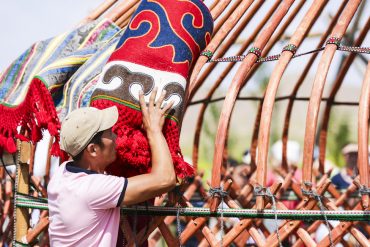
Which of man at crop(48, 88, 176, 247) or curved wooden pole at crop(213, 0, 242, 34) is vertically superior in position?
curved wooden pole at crop(213, 0, 242, 34)

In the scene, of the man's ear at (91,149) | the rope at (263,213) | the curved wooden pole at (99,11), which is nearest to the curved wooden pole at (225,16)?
the curved wooden pole at (99,11)

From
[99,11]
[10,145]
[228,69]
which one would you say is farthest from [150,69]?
[228,69]

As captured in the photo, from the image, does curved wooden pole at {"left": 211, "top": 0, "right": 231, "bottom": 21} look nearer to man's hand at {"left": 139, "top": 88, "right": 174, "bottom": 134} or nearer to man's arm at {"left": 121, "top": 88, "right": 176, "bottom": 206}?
man's hand at {"left": 139, "top": 88, "right": 174, "bottom": 134}

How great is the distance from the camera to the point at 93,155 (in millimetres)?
1970

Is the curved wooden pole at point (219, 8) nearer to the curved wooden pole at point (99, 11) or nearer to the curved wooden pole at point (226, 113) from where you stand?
the curved wooden pole at point (226, 113)

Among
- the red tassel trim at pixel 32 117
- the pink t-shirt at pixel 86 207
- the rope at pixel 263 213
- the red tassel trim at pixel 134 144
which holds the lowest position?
the pink t-shirt at pixel 86 207

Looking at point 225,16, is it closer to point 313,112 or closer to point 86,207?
point 313,112

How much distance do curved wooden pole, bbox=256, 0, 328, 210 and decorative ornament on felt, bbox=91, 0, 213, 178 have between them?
0.84 feet

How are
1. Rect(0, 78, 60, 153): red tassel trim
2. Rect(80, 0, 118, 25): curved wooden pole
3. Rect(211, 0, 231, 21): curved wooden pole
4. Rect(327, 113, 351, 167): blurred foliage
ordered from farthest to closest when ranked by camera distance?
Rect(327, 113, 351, 167): blurred foliage
Rect(80, 0, 118, 25): curved wooden pole
Rect(211, 0, 231, 21): curved wooden pole
Rect(0, 78, 60, 153): red tassel trim

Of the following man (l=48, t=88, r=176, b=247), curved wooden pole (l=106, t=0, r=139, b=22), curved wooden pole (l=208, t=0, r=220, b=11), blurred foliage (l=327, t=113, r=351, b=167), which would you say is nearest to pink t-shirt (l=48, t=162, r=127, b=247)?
man (l=48, t=88, r=176, b=247)

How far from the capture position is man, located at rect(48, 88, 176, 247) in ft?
6.27

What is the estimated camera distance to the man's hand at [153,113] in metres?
2.09

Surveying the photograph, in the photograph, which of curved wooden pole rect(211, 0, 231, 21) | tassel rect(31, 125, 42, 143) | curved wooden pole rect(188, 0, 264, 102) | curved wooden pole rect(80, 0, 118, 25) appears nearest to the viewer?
tassel rect(31, 125, 42, 143)

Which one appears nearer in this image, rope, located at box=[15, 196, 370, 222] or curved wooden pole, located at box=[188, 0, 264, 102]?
rope, located at box=[15, 196, 370, 222]
